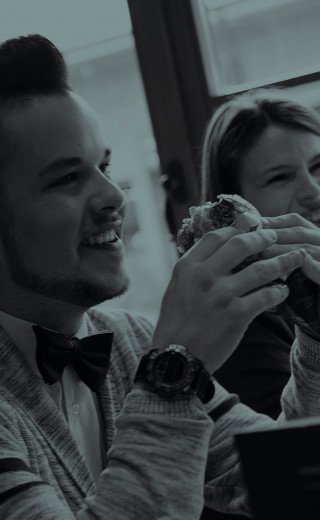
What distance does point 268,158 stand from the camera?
187 cm

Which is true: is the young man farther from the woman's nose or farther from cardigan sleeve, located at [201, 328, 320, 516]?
the woman's nose

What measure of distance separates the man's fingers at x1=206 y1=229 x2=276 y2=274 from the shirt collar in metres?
0.42

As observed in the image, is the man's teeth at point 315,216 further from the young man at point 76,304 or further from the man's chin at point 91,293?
the man's chin at point 91,293

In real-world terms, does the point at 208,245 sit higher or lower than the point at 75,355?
higher

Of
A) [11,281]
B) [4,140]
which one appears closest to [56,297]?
[11,281]

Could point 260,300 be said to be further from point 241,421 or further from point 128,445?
point 241,421

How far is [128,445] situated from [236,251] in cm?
27

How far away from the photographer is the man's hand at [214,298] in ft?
3.10

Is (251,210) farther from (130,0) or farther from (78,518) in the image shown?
(130,0)

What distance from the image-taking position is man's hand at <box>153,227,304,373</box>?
94 cm

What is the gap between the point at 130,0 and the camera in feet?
7.98

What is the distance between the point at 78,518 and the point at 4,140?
639 millimetres

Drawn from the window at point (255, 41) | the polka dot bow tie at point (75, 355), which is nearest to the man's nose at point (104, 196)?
the polka dot bow tie at point (75, 355)

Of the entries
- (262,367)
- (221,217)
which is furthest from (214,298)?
(262,367)
